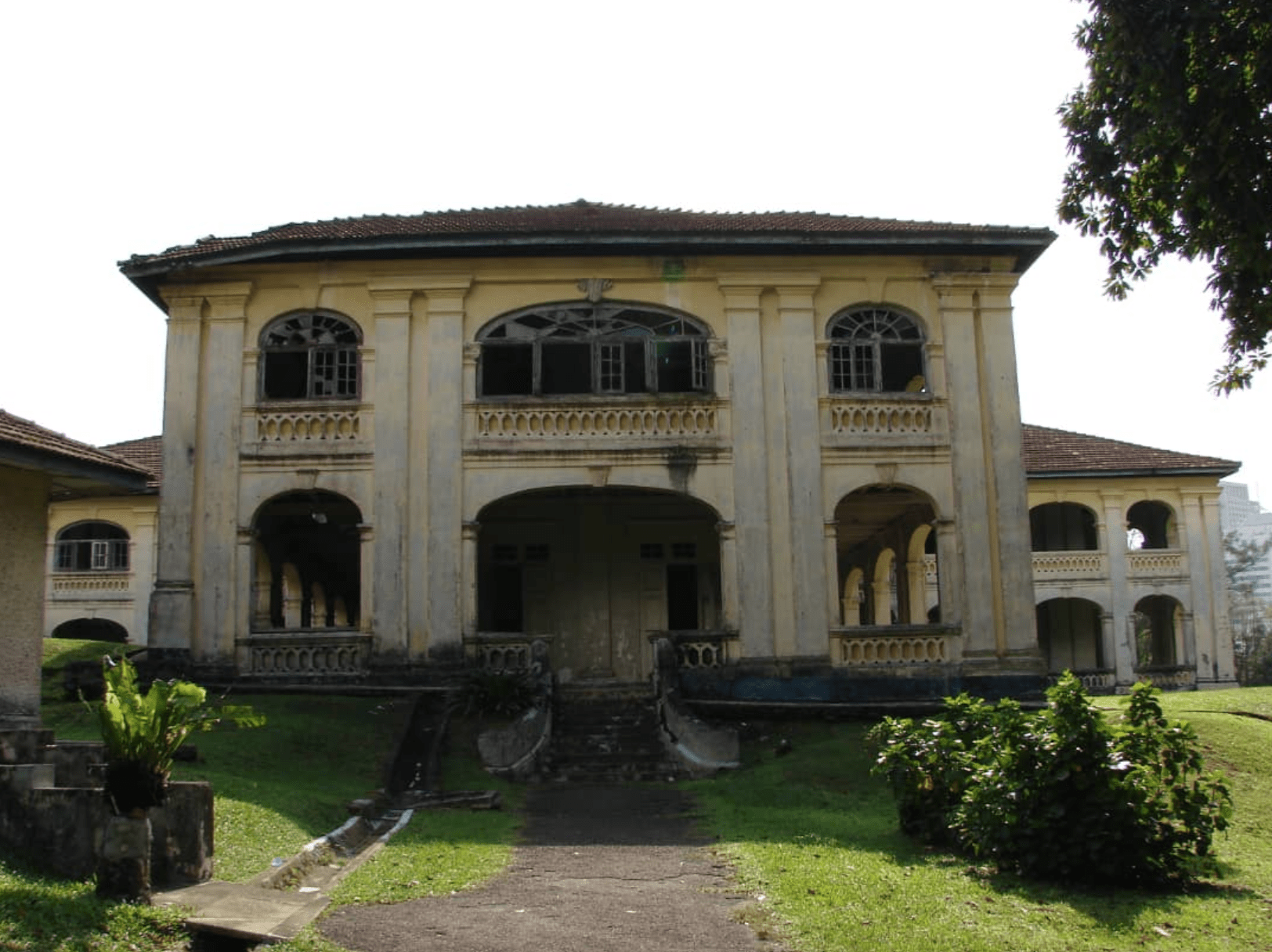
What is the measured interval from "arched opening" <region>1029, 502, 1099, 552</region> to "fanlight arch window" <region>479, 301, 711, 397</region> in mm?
17463

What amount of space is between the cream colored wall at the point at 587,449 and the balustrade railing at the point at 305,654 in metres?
0.33

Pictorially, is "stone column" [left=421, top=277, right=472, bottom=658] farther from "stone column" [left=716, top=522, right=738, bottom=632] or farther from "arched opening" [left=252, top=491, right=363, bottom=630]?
"stone column" [left=716, top=522, right=738, bottom=632]

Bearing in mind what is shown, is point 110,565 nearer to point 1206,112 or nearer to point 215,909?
point 215,909

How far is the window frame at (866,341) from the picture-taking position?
2077 centimetres

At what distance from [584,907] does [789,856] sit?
88.2 inches

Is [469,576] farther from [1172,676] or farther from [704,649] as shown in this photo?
[1172,676]

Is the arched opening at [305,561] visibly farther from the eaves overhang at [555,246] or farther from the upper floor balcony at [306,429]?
the eaves overhang at [555,246]

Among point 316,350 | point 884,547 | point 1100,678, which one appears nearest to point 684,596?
point 884,547

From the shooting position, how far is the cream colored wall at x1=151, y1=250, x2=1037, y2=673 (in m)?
19.8

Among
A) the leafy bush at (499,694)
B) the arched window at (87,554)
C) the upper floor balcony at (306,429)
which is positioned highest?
the upper floor balcony at (306,429)

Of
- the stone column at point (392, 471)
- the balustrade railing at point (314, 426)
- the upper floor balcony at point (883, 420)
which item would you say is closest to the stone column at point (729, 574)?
the upper floor balcony at point (883, 420)

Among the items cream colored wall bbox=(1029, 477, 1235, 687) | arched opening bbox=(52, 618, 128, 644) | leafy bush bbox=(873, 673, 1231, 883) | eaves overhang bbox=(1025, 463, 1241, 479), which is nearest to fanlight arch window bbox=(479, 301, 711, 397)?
leafy bush bbox=(873, 673, 1231, 883)

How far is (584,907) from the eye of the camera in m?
9.22

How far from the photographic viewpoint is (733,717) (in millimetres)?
18641
